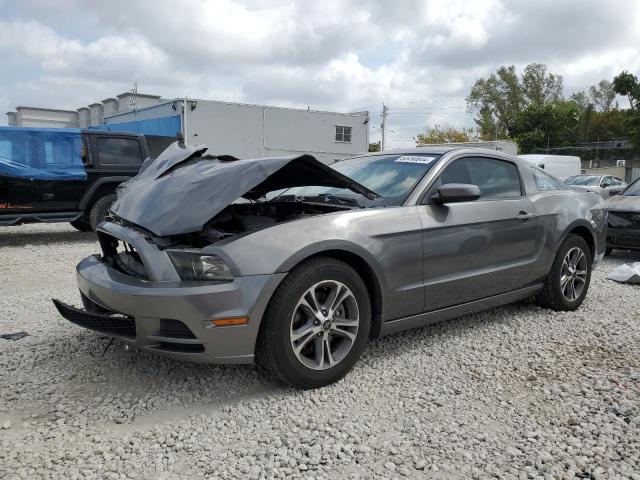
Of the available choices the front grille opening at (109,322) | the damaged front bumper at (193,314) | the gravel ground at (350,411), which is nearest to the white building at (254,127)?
the gravel ground at (350,411)

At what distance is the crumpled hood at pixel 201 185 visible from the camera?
3064 mm

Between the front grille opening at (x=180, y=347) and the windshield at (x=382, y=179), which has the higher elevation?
the windshield at (x=382, y=179)

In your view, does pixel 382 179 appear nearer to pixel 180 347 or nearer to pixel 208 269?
pixel 208 269

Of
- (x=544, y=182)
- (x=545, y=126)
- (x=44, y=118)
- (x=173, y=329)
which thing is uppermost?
(x=545, y=126)

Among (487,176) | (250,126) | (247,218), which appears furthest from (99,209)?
(250,126)

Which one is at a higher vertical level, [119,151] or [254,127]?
[254,127]

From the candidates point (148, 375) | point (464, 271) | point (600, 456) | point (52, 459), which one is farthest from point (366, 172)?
point (52, 459)

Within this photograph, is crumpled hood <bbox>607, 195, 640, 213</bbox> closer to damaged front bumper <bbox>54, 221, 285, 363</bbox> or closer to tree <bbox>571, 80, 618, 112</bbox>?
damaged front bumper <bbox>54, 221, 285, 363</bbox>

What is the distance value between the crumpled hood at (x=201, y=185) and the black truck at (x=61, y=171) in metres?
5.77

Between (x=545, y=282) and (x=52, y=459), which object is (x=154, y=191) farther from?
(x=545, y=282)

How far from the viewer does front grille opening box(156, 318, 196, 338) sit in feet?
9.17

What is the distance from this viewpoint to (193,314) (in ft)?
9.02

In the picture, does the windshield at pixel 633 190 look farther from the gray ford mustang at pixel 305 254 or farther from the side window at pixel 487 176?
the side window at pixel 487 176

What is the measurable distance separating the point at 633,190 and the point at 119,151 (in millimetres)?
8662
